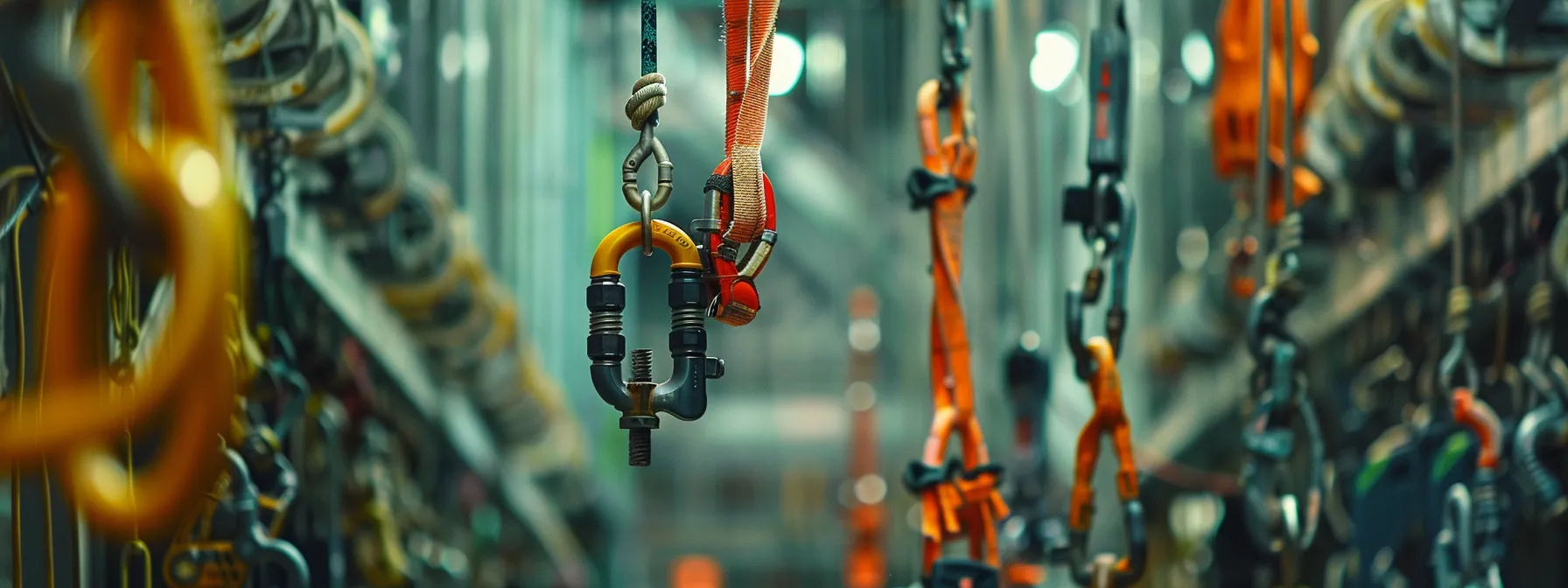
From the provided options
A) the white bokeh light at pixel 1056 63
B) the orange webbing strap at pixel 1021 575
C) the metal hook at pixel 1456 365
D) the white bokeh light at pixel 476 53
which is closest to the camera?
the metal hook at pixel 1456 365

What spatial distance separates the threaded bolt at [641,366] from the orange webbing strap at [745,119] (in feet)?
0.38

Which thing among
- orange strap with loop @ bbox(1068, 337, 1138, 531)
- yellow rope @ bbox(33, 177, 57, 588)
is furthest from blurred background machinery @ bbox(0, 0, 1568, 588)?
orange strap with loop @ bbox(1068, 337, 1138, 531)

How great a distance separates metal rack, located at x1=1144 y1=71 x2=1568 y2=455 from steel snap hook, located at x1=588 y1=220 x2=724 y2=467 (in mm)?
1327

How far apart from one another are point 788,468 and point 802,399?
1.79 ft

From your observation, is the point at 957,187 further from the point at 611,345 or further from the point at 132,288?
the point at 132,288

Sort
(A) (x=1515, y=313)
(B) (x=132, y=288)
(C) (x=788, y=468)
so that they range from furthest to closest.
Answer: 1. (C) (x=788, y=468)
2. (A) (x=1515, y=313)
3. (B) (x=132, y=288)

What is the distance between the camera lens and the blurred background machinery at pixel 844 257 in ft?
8.88

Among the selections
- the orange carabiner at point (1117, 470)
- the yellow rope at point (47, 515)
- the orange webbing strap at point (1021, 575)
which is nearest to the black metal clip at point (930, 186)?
the orange carabiner at point (1117, 470)

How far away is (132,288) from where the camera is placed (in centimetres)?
165

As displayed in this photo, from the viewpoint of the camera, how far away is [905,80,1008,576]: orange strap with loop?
2088mm

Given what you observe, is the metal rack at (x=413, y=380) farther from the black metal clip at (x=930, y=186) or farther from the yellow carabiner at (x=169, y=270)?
the yellow carabiner at (x=169, y=270)

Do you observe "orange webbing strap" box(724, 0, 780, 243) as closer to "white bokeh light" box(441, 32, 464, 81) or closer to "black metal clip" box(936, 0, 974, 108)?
"black metal clip" box(936, 0, 974, 108)

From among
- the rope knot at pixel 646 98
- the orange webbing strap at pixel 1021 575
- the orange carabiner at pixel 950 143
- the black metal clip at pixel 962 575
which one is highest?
the rope knot at pixel 646 98

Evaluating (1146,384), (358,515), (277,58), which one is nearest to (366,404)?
(358,515)
